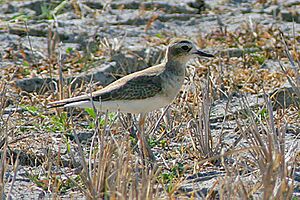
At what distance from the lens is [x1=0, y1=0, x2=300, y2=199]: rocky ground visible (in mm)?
5793

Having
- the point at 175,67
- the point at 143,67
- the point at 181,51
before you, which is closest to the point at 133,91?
the point at 175,67

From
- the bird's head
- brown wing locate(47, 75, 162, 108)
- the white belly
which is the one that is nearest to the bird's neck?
the bird's head

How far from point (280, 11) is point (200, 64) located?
7.44 ft

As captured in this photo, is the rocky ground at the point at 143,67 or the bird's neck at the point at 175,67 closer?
the rocky ground at the point at 143,67

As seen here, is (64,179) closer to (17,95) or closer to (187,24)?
(17,95)

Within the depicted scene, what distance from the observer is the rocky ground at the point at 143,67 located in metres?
5.79

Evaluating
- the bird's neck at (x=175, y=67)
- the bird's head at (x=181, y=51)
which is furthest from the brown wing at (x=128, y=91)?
the bird's head at (x=181, y=51)

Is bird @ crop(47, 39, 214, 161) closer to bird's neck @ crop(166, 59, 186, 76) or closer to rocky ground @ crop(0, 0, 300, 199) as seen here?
bird's neck @ crop(166, 59, 186, 76)

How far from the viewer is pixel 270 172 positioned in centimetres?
449

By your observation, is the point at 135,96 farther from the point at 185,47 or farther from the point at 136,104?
the point at 185,47

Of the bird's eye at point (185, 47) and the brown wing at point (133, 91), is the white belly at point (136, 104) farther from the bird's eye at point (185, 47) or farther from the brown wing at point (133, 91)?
the bird's eye at point (185, 47)

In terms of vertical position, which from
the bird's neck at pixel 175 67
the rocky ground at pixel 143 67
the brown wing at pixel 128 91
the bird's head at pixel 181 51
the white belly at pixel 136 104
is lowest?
the rocky ground at pixel 143 67

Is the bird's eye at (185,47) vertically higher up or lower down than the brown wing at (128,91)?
higher up

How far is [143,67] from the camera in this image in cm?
881
